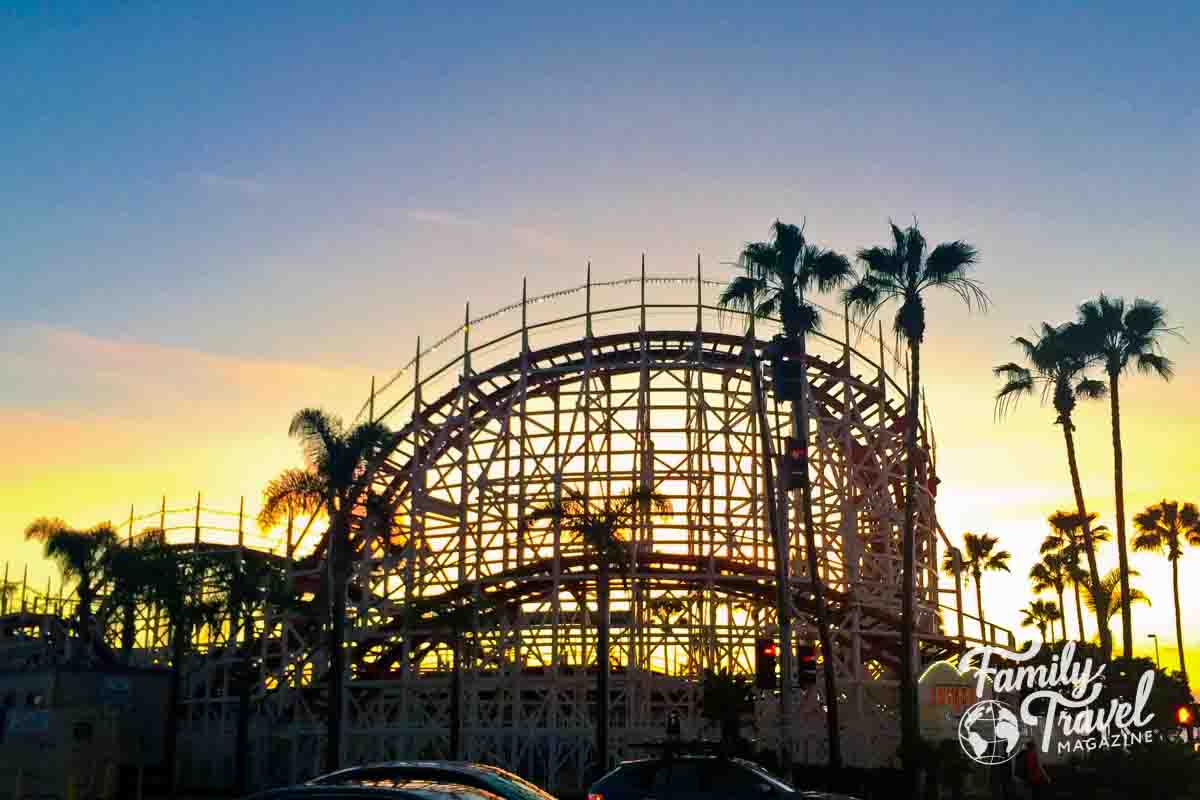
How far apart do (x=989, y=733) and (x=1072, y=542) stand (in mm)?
29298

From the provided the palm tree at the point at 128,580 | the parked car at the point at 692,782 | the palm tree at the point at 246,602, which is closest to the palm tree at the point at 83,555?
the palm tree at the point at 128,580

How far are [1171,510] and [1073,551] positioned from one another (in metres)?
6.17

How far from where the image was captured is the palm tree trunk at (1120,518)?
38031 mm

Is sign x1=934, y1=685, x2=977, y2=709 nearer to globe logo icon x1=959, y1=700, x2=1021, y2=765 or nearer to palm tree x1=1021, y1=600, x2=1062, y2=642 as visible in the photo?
globe logo icon x1=959, y1=700, x2=1021, y2=765

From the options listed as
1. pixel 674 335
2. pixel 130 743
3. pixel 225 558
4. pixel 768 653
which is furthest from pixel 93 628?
pixel 768 653

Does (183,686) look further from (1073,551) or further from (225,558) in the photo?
(1073,551)

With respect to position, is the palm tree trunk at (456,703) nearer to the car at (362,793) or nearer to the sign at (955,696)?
the sign at (955,696)

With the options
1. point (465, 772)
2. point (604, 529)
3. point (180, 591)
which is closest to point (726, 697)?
point (604, 529)

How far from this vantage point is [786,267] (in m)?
34.9

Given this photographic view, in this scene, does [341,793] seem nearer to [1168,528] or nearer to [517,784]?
[517,784]

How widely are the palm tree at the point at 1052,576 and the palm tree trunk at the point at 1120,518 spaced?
95.1ft

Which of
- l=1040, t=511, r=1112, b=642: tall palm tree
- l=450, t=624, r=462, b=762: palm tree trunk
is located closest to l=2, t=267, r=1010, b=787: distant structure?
l=450, t=624, r=462, b=762: palm tree trunk

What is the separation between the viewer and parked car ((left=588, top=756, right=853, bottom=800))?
17.2 m
